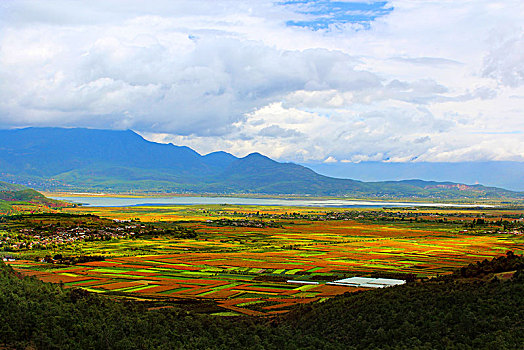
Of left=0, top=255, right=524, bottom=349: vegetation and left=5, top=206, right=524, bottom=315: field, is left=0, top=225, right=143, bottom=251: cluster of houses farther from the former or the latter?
left=0, top=255, right=524, bottom=349: vegetation

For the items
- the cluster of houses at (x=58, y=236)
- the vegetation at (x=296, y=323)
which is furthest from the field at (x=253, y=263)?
the vegetation at (x=296, y=323)

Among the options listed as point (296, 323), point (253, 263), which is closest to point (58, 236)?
point (253, 263)

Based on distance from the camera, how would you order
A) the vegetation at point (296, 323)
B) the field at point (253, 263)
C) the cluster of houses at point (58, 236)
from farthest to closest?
1. the cluster of houses at point (58, 236)
2. the field at point (253, 263)
3. the vegetation at point (296, 323)

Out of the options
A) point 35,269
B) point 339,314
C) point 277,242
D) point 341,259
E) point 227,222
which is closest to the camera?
point 339,314

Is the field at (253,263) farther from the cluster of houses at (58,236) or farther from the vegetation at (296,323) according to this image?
the vegetation at (296,323)

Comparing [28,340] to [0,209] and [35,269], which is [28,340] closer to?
[35,269]

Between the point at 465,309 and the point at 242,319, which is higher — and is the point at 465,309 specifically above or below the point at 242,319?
above

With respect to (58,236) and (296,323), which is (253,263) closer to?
(296,323)

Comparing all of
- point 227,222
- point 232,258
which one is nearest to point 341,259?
point 232,258

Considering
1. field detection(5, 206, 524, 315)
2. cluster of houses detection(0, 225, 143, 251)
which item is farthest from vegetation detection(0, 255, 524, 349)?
cluster of houses detection(0, 225, 143, 251)
